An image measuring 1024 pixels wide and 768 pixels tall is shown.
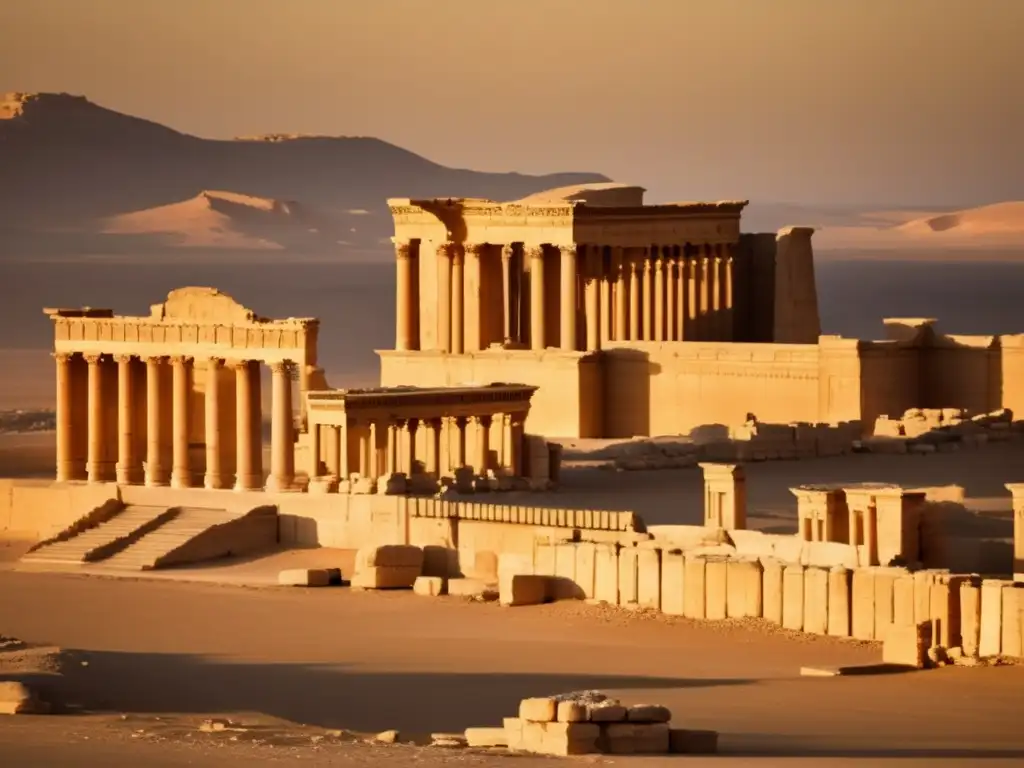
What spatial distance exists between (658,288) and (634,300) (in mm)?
654

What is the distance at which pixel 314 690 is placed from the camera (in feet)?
129

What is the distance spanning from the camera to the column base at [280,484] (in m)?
56.5

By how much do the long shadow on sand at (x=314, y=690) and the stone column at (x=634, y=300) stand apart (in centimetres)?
3647

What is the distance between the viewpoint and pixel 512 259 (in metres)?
78.2

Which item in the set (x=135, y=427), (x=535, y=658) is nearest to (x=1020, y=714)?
(x=535, y=658)

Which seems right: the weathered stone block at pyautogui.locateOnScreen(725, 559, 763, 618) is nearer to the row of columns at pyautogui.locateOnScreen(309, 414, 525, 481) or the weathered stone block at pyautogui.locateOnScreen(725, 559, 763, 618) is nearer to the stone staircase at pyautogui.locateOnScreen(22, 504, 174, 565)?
the row of columns at pyautogui.locateOnScreen(309, 414, 525, 481)

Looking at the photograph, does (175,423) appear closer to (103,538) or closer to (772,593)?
(103,538)

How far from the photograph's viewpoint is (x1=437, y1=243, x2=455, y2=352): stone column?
251 feet

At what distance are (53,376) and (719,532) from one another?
8371 cm

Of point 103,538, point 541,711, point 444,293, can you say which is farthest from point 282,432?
point 541,711

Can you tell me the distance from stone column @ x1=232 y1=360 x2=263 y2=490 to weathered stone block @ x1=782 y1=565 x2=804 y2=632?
16.8 meters

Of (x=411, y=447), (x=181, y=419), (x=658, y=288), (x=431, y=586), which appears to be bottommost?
(x=431, y=586)

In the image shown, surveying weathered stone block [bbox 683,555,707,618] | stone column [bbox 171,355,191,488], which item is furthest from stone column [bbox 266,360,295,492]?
weathered stone block [bbox 683,555,707,618]

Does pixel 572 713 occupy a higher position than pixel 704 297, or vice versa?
pixel 704 297
